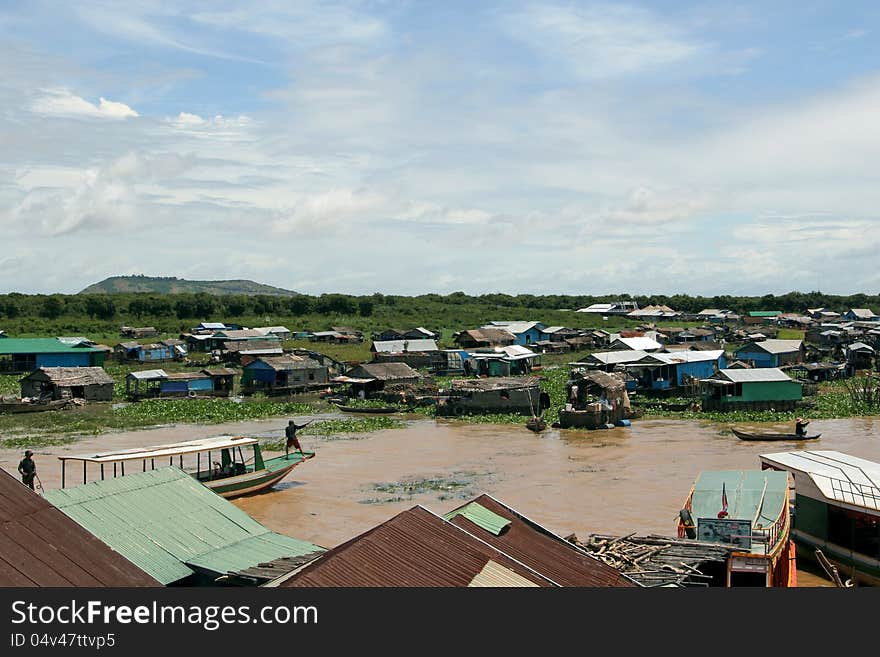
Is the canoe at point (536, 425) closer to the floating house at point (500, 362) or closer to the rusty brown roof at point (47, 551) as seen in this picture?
the floating house at point (500, 362)

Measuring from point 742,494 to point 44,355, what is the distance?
5184 cm

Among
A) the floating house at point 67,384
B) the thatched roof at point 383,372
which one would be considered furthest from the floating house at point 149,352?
the thatched roof at point 383,372

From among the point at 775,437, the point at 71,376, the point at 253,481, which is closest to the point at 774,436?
the point at 775,437

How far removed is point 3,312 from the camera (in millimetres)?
95625

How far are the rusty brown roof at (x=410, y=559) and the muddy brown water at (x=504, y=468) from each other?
9.23 metres

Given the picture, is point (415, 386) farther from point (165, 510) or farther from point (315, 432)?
point (165, 510)

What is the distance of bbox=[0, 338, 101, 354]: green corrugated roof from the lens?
5606 centimetres

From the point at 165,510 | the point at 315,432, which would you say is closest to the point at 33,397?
the point at 315,432

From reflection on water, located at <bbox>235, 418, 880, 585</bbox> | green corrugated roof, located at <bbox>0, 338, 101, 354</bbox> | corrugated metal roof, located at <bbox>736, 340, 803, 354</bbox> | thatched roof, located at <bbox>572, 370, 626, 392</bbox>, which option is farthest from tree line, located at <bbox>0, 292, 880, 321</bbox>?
reflection on water, located at <bbox>235, 418, 880, 585</bbox>

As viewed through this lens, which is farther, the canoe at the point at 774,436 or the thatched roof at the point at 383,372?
the thatched roof at the point at 383,372

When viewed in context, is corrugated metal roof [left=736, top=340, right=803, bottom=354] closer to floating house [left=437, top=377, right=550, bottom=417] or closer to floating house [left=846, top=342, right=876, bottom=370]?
floating house [left=846, top=342, right=876, bottom=370]

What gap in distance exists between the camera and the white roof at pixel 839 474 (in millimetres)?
15859

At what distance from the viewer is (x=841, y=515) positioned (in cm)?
1639

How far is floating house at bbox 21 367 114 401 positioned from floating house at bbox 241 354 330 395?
26.9 ft
